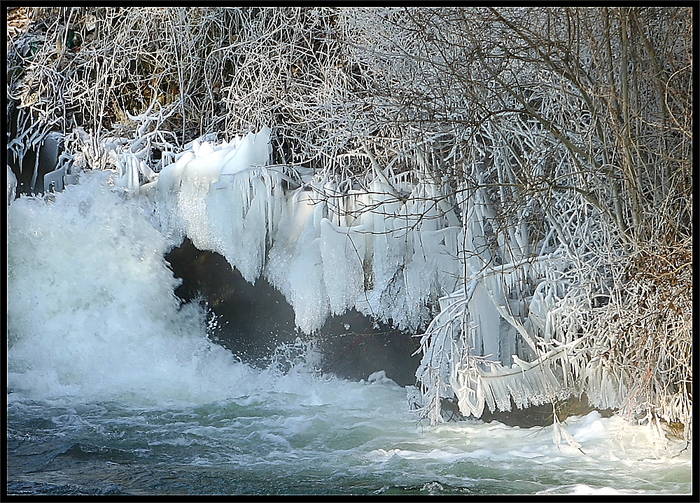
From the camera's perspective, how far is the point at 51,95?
666 cm

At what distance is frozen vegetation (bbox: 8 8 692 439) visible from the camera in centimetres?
419

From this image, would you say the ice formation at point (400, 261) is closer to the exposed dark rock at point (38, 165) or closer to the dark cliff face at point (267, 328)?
the dark cliff face at point (267, 328)

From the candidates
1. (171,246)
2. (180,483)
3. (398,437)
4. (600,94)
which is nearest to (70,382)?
(171,246)

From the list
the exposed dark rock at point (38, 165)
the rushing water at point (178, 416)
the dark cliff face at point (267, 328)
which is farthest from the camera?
the exposed dark rock at point (38, 165)

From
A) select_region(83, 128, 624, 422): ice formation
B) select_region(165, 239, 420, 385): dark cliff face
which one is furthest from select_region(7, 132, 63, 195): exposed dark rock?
select_region(165, 239, 420, 385): dark cliff face

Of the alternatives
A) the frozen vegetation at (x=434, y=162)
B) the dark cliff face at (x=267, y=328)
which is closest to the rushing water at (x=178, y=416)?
the dark cliff face at (x=267, y=328)

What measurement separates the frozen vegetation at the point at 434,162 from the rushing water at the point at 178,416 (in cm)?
24

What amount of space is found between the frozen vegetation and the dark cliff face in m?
0.21

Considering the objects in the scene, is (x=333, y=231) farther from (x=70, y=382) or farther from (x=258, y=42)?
(x=70, y=382)

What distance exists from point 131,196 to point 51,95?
1.00 m

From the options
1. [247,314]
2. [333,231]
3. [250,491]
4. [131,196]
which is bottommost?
[250,491]

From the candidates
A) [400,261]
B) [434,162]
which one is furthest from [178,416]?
[434,162]

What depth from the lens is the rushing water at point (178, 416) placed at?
454 cm

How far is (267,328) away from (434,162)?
6.18 ft
